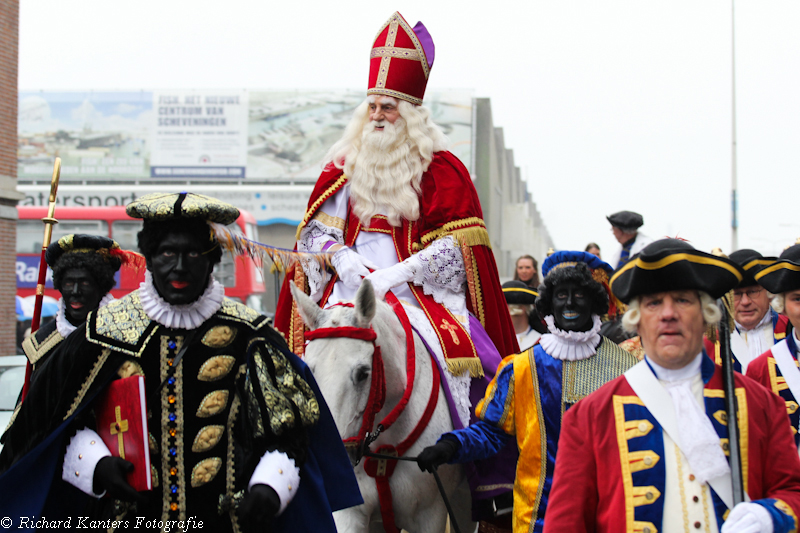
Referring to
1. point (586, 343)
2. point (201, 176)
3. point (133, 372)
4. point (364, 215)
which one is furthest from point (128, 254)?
point (201, 176)

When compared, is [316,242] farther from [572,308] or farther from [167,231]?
[167,231]

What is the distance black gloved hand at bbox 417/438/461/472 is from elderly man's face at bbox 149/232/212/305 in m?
1.43

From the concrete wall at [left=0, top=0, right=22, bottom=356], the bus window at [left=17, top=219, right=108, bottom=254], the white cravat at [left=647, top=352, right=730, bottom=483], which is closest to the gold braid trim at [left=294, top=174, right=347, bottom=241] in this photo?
the white cravat at [left=647, top=352, right=730, bottom=483]

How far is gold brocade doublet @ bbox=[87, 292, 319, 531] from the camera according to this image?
2.55 m

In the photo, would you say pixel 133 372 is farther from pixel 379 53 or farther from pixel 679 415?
pixel 379 53

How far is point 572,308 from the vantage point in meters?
3.54

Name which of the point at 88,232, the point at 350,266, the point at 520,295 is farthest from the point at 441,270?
the point at 88,232

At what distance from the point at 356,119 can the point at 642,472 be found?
3743 mm

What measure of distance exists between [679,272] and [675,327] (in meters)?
0.17

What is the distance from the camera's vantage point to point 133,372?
255cm

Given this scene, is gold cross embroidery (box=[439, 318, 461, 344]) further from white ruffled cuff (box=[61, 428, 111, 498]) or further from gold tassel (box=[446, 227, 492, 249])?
white ruffled cuff (box=[61, 428, 111, 498])

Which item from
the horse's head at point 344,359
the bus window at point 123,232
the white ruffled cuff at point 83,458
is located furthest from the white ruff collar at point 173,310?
the bus window at point 123,232

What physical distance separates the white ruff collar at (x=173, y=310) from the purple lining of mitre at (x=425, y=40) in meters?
3.16

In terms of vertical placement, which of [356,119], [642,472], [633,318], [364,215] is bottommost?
[642,472]
